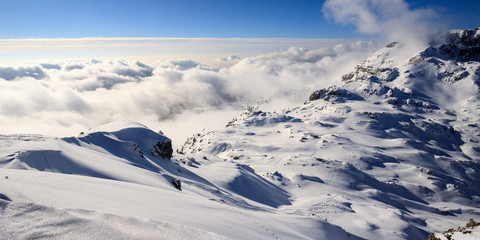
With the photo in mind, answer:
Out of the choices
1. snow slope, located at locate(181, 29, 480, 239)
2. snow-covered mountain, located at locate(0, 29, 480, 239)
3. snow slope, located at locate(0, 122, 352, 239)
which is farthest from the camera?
snow slope, located at locate(181, 29, 480, 239)

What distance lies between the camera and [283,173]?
71.5 meters

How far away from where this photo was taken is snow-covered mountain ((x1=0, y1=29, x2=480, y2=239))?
749 centimetres

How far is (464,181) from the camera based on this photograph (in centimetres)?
9588

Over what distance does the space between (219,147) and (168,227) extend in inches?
4135

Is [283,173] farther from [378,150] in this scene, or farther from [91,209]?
[91,209]

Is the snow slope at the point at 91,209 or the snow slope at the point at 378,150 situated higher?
the snow slope at the point at 378,150

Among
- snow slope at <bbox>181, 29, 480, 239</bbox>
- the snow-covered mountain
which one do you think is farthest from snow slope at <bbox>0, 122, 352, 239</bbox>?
snow slope at <bbox>181, 29, 480, 239</bbox>

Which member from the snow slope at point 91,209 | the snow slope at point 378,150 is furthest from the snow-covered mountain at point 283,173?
the snow slope at point 378,150

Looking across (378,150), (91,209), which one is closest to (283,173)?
(378,150)

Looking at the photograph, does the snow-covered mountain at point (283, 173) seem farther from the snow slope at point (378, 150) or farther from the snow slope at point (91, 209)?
the snow slope at point (378, 150)

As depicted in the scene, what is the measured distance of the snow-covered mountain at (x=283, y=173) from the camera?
7.49 meters

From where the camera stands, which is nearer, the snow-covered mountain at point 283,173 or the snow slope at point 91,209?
the snow slope at point 91,209

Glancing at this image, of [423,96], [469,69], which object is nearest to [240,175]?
[423,96]

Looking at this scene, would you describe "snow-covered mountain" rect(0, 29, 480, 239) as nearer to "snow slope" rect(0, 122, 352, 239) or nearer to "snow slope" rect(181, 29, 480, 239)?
"snow slope" rect(0, 122, 352, 239)
